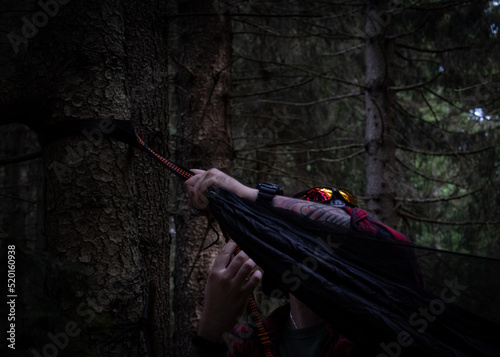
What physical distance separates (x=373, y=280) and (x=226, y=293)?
581mm

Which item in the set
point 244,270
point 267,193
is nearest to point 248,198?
point 267,193

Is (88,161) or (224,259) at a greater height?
(88,161)

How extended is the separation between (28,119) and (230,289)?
3.88 feet

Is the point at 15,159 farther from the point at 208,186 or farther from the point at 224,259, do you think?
the point at 224,259

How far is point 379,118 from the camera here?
542cm

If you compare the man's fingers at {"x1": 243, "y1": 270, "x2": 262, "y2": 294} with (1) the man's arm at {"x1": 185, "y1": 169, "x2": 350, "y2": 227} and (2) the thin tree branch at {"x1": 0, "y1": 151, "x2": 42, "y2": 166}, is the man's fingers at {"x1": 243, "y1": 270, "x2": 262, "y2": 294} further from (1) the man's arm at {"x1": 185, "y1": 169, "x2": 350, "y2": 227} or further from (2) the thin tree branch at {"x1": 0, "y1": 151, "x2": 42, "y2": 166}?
(2) the thin tree branch at {"x1": 0, "y1": 151, "x2": 42, "y2": 166}

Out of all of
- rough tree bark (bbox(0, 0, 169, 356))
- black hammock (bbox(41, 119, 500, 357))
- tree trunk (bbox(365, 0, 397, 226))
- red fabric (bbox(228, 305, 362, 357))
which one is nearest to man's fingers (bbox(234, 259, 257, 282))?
black hammock (bbox(41, 119, 500, 357))

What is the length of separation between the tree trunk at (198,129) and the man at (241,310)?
100 inches

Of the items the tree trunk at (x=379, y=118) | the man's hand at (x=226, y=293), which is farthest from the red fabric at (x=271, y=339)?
the tree trunk at (x=379, y=118)

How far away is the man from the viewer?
4.64 ft

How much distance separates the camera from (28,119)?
169cm

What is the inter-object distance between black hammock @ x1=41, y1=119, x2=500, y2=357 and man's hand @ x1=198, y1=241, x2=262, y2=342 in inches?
4.2

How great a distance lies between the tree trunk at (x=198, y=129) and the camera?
4.40 metres

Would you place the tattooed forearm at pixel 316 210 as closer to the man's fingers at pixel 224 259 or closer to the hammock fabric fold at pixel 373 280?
the hammock fabric fold at pixel 373 280
